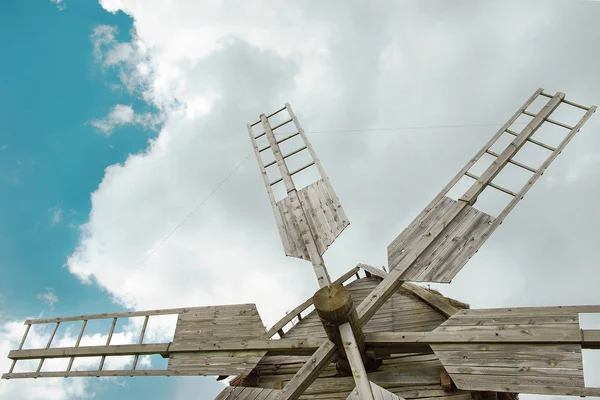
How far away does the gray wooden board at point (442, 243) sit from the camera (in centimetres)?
539

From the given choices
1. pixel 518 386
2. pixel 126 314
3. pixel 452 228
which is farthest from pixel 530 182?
pixel 126 314

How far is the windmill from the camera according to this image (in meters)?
4.26

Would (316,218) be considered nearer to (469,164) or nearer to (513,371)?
(469,164)

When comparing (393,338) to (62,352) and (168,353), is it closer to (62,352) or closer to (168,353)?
(168,353)

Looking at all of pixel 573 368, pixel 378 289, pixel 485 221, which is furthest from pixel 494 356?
pixel 485 221

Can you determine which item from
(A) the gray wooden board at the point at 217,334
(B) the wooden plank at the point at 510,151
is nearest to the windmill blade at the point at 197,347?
(A) the gray wooden board at the point at 217,334

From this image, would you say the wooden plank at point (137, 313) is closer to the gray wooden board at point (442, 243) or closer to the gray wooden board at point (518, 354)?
the gray wooden board at point (442, 243)

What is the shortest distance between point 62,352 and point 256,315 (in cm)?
295

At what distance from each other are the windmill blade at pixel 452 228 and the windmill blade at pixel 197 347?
1615mm

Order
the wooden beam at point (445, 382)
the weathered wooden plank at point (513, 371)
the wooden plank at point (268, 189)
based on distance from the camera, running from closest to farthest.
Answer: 1. the weathered wooden plank at point (513, 371)
2. the wooden beam at point (445, 382)
3. the wooden plank at point (268, 189)

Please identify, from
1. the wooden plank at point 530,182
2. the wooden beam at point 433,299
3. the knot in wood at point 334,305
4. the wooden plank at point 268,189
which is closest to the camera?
the knot in wood at point 334,305

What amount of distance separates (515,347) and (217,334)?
3601 mm

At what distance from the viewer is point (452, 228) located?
595 cm

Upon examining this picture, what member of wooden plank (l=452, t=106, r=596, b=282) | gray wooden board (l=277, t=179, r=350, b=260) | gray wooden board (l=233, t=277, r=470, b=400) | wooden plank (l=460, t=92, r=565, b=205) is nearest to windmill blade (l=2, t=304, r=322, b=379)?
gray wooden board (l=233, t=277, r=470, b=400)
